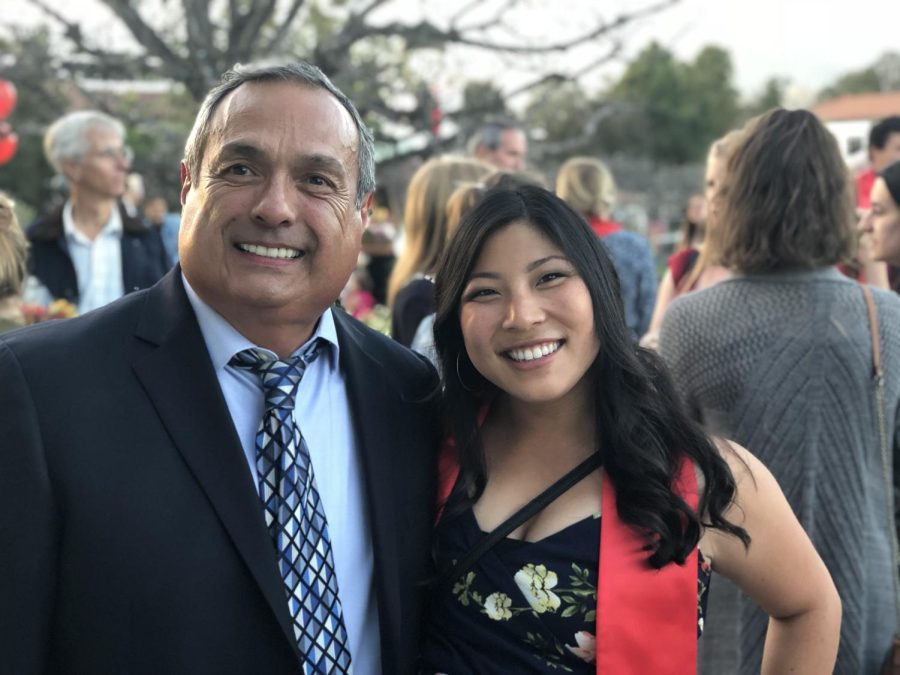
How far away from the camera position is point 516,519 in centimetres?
221

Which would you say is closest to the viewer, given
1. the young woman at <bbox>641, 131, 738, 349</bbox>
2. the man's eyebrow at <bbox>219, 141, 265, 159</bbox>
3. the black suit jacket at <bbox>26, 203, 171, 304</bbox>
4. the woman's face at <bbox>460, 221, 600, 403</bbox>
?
the man's eyebrow at <bbox>219, 141, 265, 159</bbox>

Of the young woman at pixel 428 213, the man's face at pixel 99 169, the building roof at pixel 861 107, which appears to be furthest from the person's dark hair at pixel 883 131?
the building roof at pixel 861 107

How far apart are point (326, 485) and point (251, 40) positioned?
6.25 metres

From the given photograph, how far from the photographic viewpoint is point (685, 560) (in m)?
2.14

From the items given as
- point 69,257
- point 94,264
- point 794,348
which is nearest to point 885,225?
point 794,348

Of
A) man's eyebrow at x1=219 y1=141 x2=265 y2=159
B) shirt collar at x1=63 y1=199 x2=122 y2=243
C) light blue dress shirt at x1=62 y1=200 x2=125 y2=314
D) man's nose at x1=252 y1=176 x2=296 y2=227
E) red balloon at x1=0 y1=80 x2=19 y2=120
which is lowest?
light blue dress shirt at x1=62 y1=200 x2=125 y2=314

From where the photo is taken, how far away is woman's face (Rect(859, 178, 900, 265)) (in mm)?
3668

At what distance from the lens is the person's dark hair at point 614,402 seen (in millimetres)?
2145

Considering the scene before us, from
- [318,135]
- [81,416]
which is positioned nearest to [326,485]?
[81,416]

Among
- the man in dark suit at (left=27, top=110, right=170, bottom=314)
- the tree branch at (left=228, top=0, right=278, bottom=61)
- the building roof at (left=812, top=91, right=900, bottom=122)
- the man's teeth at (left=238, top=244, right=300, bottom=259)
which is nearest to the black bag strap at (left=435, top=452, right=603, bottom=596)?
the man's teeth at (left=238, top=244, right=300, bottom=259)

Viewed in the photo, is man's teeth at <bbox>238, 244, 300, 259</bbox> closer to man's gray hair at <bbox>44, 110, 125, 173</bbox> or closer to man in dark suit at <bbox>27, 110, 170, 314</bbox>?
man in dark suit at <bbox>27, 110, 170, 314</bbox>

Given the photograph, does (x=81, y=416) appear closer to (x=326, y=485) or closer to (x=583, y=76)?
(x=326, y=485)

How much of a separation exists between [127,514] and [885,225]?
2.90 m

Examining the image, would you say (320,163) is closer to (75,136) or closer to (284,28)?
(75,136)
